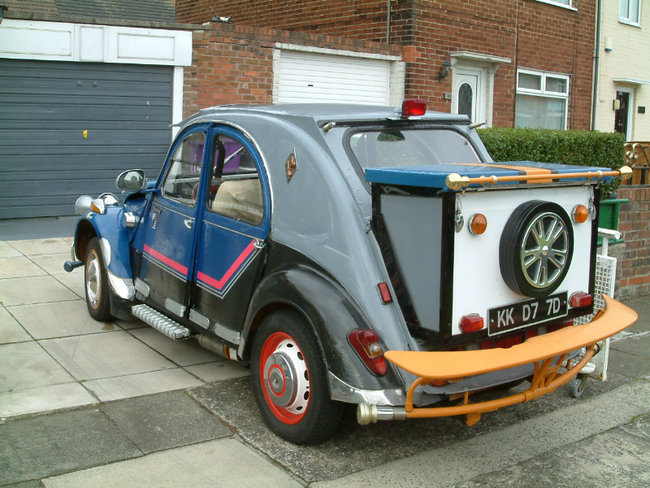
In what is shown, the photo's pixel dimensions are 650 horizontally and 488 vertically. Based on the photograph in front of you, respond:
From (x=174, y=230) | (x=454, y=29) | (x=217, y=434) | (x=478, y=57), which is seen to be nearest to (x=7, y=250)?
(x=174, y=230)

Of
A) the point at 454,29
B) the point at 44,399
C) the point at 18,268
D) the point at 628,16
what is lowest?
the point at 44,399

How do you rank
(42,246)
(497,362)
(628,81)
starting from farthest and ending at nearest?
1. (628,81)
2. (42,246)
3. (497,362)

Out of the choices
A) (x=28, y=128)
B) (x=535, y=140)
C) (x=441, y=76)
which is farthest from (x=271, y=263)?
(x=441, y=76)

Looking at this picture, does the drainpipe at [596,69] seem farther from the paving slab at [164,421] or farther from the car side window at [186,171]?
the paving slab at [164,421]

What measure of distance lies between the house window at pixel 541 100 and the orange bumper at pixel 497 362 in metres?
11.9

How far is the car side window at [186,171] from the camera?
5.32 metres

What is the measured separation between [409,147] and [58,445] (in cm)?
274

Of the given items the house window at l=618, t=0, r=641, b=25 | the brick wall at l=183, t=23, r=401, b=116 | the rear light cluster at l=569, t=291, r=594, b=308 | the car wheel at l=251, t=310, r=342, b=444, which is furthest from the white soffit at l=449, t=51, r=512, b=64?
the car wheel at l=251, t=310, r=342, b=444

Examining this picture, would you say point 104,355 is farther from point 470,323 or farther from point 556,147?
point 556,147

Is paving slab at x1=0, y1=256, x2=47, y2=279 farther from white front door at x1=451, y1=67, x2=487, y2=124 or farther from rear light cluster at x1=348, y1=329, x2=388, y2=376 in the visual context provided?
white front door at x1=451, y1=67, x2=487, y2=124

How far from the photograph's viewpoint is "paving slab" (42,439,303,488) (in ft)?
12.5

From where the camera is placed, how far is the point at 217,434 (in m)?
4.45

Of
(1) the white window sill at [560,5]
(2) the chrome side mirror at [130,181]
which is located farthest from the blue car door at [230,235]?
(1) the white window sill at [560,5]

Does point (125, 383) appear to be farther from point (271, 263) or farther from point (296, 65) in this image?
point (296, 65)
